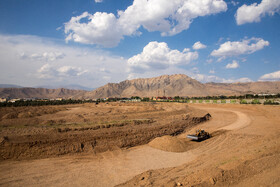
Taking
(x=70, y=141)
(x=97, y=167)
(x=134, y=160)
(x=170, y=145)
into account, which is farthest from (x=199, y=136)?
(x=70, y=141)

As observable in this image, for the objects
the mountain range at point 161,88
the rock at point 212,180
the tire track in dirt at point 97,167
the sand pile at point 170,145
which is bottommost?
the tire track in dirt at point 97,167

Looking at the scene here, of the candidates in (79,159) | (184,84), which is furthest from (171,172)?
(184,84)

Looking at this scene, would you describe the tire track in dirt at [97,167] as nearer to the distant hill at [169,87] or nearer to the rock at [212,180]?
the rock at [212,180]

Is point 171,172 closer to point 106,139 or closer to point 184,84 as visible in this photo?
point 106,139

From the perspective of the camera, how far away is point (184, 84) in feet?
515

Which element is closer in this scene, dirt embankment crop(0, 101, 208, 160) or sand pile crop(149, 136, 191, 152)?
dirt embankment crop(0, 101, 208, 160)

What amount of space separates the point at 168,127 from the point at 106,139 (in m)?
9.58

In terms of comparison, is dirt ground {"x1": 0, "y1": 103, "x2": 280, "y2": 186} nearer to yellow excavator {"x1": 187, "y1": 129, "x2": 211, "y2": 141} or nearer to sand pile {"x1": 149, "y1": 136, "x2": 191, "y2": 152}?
sand pile {"x1": 149, "y1": 136, "x2": 191, "y2": 152}

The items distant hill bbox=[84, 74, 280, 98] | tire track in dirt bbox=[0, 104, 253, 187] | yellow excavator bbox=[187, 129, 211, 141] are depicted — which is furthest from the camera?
distant hill bbox=[84, 74, 280, 98]

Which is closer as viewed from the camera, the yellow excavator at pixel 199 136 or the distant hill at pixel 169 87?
the yellow excavator at pixel 199 136

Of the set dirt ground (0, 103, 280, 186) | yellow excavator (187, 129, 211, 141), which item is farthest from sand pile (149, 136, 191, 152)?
yellow excavator (187, 129, 211, 141)

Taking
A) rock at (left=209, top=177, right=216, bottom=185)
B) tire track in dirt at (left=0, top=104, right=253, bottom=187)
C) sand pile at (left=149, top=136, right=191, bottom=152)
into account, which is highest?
rock at (left=209, top=177, right=216, bottom=185)

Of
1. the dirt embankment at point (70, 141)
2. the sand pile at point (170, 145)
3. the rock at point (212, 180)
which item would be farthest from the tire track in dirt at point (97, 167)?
the rock at point (212, 180)

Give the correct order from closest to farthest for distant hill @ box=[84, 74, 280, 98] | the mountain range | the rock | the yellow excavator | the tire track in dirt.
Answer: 1. the rock
2. the tire track in dirt
3. the yellow excavator
4. distant hill @ box=[84, 74, 280, 98]
5. the mountain range
